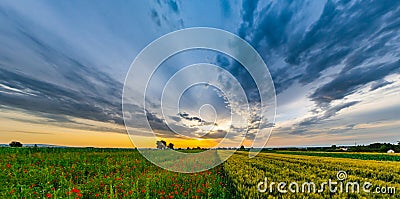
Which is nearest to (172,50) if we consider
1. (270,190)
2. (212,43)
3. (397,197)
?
(212,43)

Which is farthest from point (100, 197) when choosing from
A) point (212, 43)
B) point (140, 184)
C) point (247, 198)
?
point (212, 43)

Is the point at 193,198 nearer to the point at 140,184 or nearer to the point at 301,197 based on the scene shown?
the point at 140,184

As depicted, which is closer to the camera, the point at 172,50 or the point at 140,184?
the point at 140,184

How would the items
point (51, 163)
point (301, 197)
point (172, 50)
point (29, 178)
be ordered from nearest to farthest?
point (301, 197) < point (29, 178) < point (172, 50) < point (51, 163)

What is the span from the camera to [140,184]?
802cm

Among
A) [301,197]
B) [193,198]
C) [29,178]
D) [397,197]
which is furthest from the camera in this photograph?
[29,178]

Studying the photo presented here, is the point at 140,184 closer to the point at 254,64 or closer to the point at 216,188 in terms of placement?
the point at 216,188

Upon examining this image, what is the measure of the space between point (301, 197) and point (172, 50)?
8.28 meters

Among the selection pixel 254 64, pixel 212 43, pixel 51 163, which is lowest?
pixel 51 163

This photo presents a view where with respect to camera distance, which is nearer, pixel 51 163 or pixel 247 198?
pixel 247 198

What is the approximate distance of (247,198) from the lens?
4.82 meters

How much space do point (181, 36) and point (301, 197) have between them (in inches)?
339

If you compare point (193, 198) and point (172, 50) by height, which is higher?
point (172, 50)

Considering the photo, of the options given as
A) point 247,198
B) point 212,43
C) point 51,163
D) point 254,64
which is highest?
point 212,43
